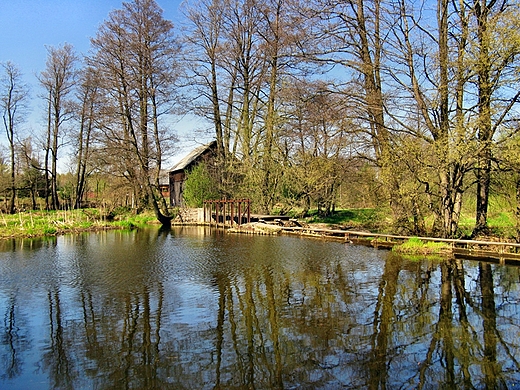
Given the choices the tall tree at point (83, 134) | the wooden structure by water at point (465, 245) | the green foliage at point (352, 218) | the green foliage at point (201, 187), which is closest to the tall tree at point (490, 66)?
the wooden structure by water at point (465, 245)

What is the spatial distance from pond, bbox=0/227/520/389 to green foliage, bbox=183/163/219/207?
16.0m

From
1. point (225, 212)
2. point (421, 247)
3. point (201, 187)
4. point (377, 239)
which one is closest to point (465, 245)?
point (421, 247)

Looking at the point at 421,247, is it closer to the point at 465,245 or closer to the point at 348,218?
the point at 465,245

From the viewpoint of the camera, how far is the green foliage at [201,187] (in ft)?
89.2

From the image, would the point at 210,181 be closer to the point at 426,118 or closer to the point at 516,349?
the point at 426,118

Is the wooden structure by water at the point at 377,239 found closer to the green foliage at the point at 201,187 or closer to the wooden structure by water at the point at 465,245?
the wooden structure by water at the point at 465,245

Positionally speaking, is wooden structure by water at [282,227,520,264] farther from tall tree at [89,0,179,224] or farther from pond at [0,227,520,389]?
tall tree at [89,0,179,224]

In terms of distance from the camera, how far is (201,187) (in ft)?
89.2

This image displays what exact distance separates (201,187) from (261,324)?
70.8 feet

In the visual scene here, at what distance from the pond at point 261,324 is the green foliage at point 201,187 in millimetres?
15994

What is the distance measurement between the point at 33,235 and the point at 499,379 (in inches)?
747

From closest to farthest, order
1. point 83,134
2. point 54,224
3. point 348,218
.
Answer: point 54,224 < point 348,218 < point 83,134

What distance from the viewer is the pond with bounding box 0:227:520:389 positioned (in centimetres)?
449

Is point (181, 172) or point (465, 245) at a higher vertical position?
point (181, 172)
